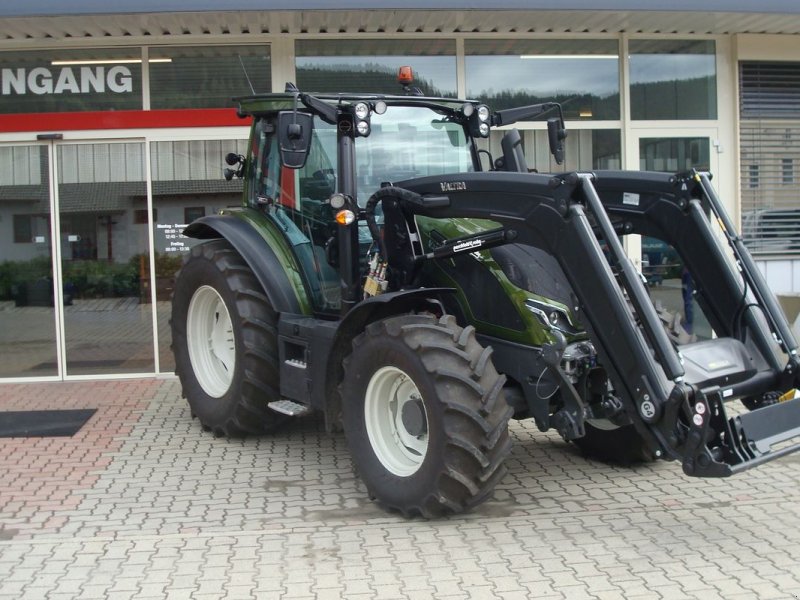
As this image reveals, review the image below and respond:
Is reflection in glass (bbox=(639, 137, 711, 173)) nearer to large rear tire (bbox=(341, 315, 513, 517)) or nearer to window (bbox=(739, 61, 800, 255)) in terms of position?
window (bbox=(739, 61, 800, 255))

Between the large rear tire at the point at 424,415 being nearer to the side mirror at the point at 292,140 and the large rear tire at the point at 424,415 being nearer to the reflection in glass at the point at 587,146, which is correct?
the side mirror at the point at 292,140

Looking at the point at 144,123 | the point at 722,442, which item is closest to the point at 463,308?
the point at 722,442

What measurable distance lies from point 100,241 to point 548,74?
521cm

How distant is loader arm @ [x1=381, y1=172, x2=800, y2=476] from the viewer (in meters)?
4.44

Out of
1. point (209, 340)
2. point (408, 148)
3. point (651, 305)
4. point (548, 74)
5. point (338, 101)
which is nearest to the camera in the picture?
point (651, 305)

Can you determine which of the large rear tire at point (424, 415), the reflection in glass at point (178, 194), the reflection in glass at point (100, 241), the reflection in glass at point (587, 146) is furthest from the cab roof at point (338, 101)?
the reflection in glass at point (587, 146)

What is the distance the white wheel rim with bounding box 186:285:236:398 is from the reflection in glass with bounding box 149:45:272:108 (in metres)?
3.09

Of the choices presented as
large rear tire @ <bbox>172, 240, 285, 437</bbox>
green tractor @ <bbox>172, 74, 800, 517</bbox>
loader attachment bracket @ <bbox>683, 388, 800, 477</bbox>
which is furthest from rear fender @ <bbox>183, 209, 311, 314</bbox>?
loader attachment bracket @ <bbox>683, 388, 800, 477</bbox>

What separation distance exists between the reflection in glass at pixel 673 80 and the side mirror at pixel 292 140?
230 inches

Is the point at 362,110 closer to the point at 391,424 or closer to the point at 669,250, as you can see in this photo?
the point at 391,424

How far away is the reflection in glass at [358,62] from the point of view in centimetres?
1000

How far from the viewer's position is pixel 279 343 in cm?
666

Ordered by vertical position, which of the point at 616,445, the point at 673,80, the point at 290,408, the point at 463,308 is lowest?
the point at 616,445

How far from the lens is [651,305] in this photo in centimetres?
464
